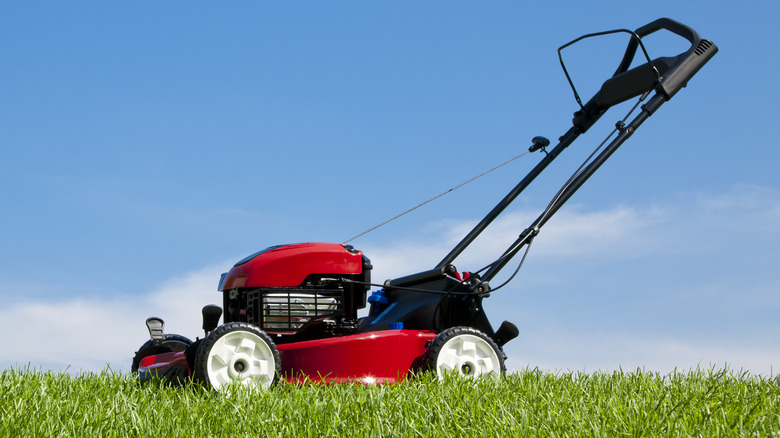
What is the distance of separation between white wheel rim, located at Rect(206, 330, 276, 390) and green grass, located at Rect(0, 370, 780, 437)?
109 millimetres

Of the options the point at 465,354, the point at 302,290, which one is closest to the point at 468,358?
the point at 465,354

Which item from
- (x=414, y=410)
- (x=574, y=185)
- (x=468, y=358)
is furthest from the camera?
(x=574, y=185)

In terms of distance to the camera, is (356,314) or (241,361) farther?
(356,314)

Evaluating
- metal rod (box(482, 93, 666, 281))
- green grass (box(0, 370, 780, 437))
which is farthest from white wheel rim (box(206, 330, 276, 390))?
metal rod (box(482, 93, 666, 281))

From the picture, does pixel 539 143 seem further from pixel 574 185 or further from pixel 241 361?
pixel 241 361

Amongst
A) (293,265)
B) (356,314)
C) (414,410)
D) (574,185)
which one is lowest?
(414,410)

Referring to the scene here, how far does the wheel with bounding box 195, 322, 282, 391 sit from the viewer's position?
14.8 feet

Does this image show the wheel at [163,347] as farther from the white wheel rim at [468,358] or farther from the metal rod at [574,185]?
the metal rod at [574,185]

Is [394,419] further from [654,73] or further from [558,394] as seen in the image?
[654,73]

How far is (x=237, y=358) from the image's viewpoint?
4570mm

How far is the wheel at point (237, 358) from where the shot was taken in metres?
4.51

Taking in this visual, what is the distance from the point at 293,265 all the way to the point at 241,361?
754 mm

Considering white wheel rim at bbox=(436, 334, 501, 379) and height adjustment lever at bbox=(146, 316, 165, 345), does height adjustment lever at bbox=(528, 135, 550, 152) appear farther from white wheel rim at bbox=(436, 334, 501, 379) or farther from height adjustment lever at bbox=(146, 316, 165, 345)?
height adjustment lever at bbox=(146, 316, 165, 345)

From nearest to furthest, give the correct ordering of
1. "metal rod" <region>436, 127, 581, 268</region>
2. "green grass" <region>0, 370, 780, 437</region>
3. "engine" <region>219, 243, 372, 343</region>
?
"green grass" <region>0, 370, 780, 437</region> → "engine" <region>219, 243, 372, 343</region> → "metal rod" <region>436, 127, 581, 268</region>
